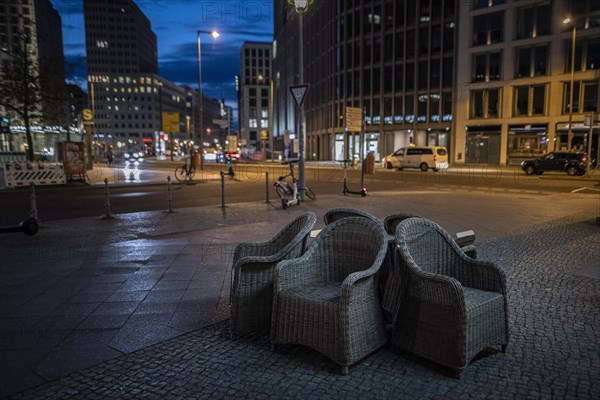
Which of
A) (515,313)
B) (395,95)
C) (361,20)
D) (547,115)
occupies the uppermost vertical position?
(361,20)

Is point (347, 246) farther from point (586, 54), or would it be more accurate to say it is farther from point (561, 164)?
point (586, 54)

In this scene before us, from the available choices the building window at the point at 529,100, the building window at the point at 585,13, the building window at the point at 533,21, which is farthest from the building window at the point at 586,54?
the building window at the point at 529,100

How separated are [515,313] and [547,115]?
4157 centimetres

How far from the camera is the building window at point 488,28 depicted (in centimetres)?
4259

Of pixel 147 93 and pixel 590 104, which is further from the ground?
pixel 147 93

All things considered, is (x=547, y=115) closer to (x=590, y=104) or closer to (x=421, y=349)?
(x=590, y=104)

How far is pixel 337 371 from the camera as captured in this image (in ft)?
11.8

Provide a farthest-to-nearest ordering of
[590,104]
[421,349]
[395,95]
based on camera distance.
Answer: [395,95] < [590,104] < [421,349]

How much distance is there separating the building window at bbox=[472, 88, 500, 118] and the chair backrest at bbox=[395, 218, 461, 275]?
1720 inches

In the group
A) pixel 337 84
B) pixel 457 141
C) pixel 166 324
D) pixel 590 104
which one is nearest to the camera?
pixel 166 324

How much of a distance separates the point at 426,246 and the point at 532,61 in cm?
4374

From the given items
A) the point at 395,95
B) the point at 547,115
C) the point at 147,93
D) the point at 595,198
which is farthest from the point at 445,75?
the point at 147,93

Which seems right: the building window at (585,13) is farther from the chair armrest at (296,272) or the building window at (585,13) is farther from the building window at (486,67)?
the chair armrest at (296,272)

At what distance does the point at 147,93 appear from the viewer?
539 feet
